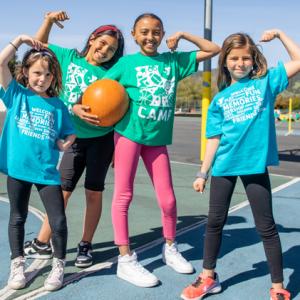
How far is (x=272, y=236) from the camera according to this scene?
130 inches

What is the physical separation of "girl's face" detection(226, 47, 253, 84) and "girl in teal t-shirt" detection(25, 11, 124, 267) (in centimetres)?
104

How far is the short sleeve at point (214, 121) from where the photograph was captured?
135 inches

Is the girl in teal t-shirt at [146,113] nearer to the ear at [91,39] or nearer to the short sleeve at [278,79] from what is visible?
the ear at [91,39]

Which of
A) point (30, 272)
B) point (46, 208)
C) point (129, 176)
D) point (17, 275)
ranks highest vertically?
point (129, 176)

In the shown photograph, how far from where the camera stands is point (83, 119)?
12.1 feet

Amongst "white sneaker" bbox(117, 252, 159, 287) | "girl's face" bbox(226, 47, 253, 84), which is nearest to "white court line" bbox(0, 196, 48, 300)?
"white sneaker" bbox(117, 252, 159, 287)

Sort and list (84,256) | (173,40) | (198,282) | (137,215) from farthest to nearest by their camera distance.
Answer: (137,215), (84,256), (173,40), (198,282)

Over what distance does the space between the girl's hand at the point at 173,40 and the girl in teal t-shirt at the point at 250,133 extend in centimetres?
50

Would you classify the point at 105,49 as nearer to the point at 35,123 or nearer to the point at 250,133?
the point at 35,123

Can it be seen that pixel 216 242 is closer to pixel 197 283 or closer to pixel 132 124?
pixel 197 283

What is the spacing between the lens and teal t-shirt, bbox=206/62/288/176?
3266 millimetres

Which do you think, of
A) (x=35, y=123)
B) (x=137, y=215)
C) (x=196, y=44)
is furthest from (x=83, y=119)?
(x=137, y=215)

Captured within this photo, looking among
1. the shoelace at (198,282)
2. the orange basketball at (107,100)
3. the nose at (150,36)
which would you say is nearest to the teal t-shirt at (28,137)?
the orange basketball at (107,100)

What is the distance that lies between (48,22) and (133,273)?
86.7 inches
